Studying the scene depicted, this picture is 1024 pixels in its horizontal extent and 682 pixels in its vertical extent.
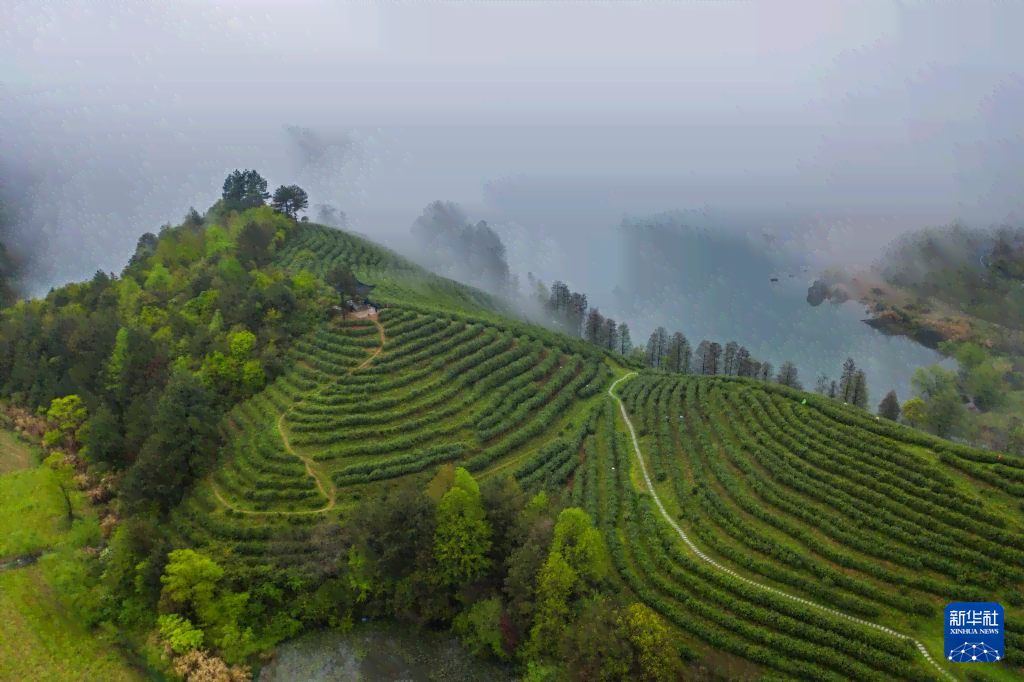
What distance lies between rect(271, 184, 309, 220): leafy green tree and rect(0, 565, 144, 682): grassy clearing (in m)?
69.7

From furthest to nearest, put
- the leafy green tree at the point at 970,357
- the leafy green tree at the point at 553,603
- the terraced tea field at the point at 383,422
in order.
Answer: the leafy green tree at the point at 970,357, the terraced tea field at the point at 383,422, the leafy green tree at the point at 553,603

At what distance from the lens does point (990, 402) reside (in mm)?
78812

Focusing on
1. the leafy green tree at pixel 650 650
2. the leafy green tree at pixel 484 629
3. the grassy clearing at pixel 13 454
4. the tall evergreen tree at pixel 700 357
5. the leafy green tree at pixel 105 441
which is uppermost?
the tall evergreen tree at pixel 700 357

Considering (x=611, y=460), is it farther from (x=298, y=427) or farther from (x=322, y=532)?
(x=298, y=427)

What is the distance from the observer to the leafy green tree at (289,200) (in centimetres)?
9756

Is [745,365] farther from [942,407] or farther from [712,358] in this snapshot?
[942,407]

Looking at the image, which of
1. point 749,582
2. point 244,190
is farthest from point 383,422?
point 244,190

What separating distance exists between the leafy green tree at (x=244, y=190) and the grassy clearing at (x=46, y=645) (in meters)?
75.4

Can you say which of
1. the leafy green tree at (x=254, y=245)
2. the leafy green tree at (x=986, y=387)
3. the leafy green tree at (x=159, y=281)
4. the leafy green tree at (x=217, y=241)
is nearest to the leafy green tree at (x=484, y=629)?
the leafy green tree at (x=254, y=245)

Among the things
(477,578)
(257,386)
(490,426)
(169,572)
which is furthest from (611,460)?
(257,386)

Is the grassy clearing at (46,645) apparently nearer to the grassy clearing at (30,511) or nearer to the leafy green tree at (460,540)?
the grassy clearing at (30,511)

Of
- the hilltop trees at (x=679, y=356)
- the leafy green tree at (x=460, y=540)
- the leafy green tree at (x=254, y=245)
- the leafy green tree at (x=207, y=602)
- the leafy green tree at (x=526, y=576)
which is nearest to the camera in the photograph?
the leafy green tree at (x=526, y=576)

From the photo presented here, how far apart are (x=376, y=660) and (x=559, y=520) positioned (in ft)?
47.4

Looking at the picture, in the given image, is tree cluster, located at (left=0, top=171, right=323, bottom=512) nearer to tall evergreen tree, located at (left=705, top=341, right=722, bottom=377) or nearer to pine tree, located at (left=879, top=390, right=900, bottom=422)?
tall evergreen tree, located at (left=705, top=341, right=722, bottom=377)
